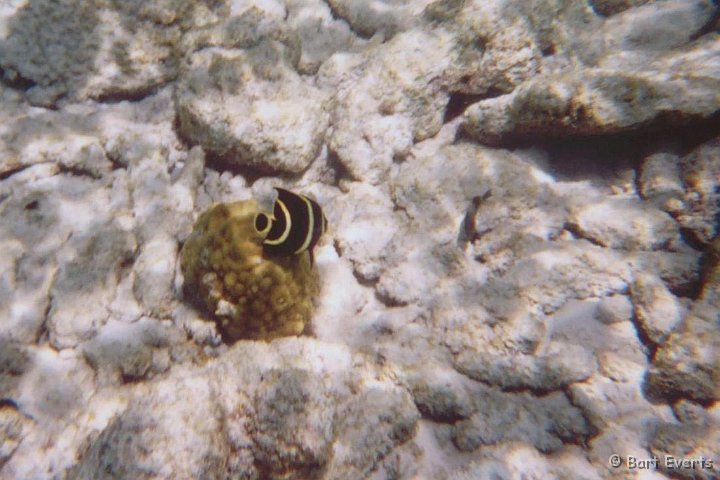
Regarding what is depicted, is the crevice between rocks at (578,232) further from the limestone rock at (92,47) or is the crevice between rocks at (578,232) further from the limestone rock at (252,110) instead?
the limestone rock at (92,47)

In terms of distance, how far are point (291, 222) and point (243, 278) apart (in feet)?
2.32

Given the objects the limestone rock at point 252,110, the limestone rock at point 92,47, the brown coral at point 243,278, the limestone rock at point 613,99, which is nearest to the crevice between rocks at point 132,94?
the limestone rock at point 92,47

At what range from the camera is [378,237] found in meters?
3.15

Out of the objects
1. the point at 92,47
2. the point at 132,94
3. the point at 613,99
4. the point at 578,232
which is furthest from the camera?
the point at 132,94

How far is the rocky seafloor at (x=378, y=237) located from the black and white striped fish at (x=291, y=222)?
67 centimetres

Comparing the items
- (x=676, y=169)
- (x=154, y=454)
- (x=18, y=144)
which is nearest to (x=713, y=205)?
(x=676, y=169)

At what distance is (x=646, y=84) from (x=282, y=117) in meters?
2.43

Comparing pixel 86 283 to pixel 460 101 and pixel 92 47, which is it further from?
pixel 460 101

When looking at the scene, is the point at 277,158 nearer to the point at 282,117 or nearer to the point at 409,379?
the point at 282,117

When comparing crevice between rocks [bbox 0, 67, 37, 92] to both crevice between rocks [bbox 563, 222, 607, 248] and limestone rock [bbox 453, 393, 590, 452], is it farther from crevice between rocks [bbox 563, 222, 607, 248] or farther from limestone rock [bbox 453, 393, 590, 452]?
crevice between rocks [bbox 563, 222, 607, 248]

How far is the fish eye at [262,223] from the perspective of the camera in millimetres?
2055

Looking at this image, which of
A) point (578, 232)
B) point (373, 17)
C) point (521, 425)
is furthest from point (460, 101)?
point (521, 425)

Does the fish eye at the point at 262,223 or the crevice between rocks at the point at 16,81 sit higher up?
the crevice between rocks at the point at 16,81

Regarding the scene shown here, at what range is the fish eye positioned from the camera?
2.05 metres
